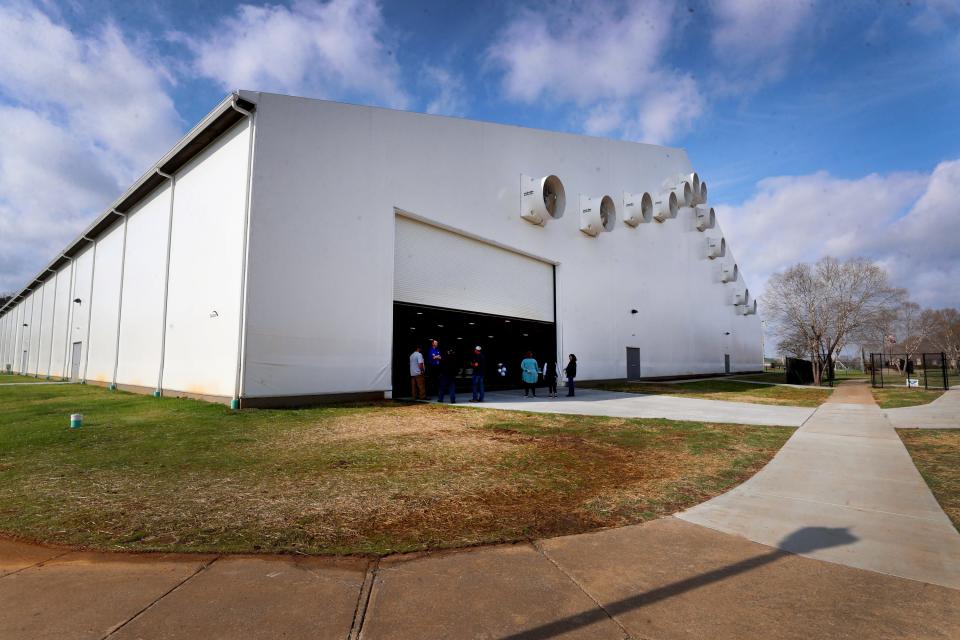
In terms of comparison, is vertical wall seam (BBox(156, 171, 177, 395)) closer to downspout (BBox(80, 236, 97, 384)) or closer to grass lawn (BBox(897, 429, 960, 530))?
downspout (BBox(80, 236, 97, 384))

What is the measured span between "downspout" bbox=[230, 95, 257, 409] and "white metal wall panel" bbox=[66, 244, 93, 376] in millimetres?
18244

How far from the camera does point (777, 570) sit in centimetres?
315

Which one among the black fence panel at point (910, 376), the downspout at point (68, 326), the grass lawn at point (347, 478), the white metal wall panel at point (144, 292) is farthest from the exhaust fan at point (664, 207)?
the downspout at point (68, 326)

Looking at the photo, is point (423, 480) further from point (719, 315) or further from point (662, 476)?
point (719, 315)

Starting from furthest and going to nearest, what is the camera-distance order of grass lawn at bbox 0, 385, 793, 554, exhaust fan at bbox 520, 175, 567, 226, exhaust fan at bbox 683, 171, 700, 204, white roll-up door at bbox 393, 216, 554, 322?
1. exhaust fan at bbox 683, 171, 700, 204
2. exhaust fan at bbox 520, 175, 567, 226
3. white roll-up door at bbox 393, 216, 554, 322
4. grass lawn at bbox 0, 385, 793, 554

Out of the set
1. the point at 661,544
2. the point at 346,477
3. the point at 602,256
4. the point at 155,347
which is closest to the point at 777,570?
the point at 661,544

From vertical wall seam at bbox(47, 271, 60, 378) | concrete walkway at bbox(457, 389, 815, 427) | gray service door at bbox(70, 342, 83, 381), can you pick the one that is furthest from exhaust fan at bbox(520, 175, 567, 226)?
vertical wall seam at bbox(47, 271, 60, 378)

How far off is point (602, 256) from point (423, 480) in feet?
67.9

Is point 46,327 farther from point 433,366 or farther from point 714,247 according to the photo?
point 714,247

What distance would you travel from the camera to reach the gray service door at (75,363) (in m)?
25.0

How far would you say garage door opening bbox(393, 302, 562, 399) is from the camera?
1555 centimetres

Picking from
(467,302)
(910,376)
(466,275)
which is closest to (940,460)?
(467,302)

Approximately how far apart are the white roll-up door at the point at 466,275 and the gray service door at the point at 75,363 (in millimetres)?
21143

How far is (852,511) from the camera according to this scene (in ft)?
14.4
